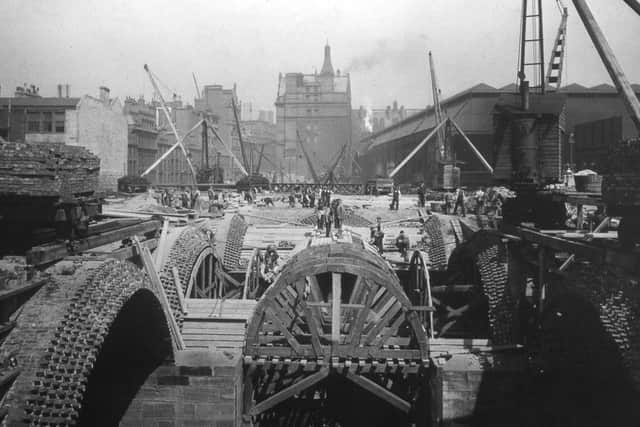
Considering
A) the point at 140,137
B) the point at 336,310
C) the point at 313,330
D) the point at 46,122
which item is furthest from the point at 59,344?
the point at 140,137

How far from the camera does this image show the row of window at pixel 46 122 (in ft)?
174

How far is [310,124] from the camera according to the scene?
11062 cm

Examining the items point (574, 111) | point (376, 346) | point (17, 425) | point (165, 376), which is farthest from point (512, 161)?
point (574, 111)

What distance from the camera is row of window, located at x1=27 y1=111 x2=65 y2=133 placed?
174ft

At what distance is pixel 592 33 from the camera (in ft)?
30.6

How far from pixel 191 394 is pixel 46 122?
48157 mm

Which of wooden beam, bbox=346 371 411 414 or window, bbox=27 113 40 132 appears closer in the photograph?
wooden beam, bbox=346 371 411 414

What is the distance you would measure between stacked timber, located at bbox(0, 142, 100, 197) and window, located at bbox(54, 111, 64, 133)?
51518 mm

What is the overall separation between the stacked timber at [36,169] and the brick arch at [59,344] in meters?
1.35

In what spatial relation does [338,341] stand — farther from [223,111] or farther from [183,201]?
[223,111]

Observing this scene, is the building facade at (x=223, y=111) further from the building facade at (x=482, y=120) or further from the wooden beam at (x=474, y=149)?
the wooden beam at (x=474, y=149)

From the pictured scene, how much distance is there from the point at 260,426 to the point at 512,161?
35.6 ft

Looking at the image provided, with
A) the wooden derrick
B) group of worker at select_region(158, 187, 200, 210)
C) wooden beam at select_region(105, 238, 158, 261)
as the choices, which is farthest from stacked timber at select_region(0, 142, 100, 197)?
group of worker at select_region(158, 187, 200, 210)

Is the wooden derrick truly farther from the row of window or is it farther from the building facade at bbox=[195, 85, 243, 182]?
the building facade at bbox=[195, 85, 243, 182]
